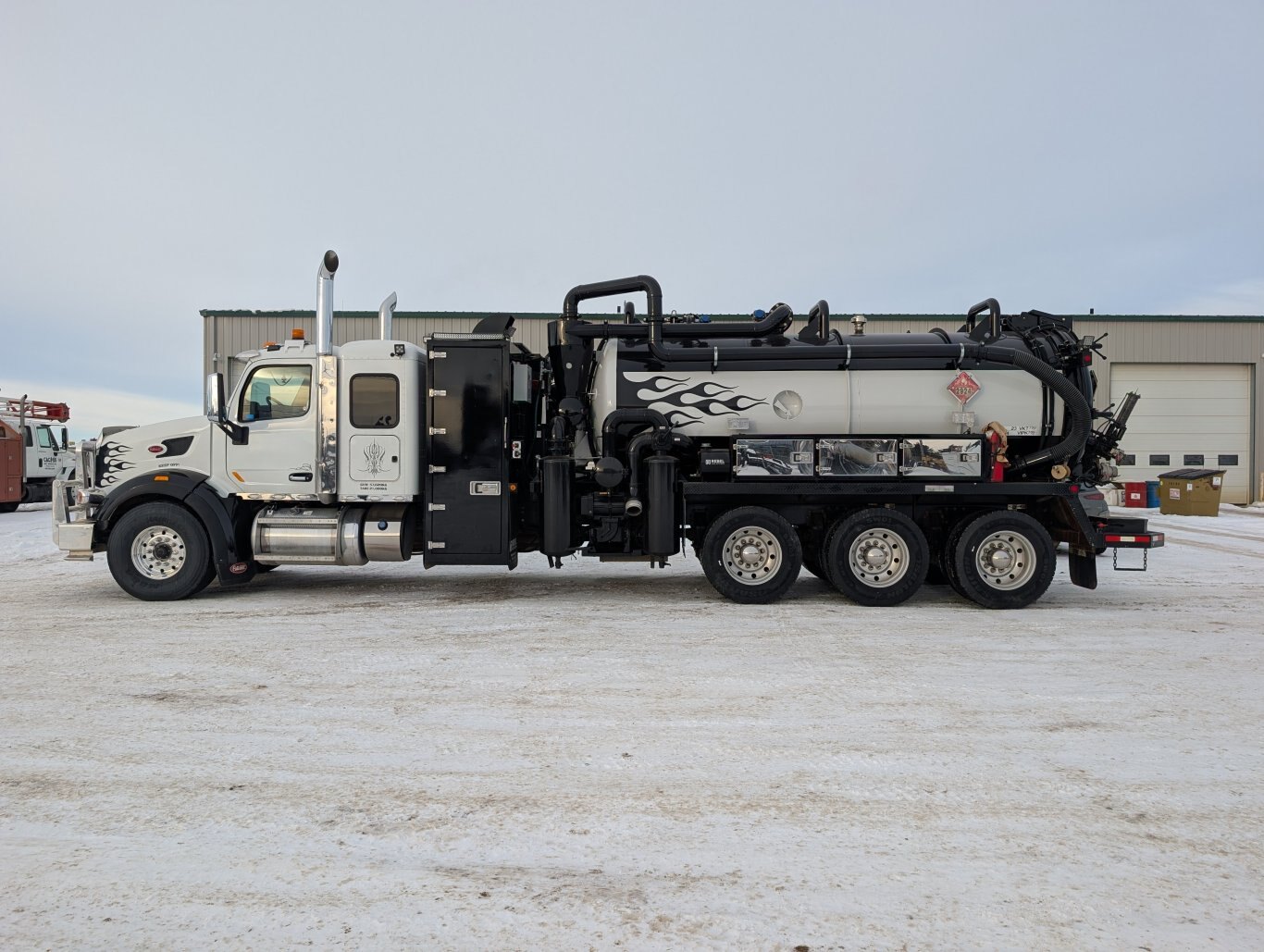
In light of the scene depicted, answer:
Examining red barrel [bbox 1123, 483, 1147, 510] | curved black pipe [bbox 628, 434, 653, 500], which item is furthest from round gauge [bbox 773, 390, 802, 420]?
red barrel [bbox 1123, 483, 1147, 510]

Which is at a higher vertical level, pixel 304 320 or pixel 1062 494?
pixel 304 320

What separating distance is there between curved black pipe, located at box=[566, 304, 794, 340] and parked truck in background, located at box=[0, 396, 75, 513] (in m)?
19.1

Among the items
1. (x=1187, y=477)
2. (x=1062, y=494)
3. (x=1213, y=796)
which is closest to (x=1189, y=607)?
(x=1062, y=494)

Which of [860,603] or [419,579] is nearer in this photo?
[860,603]

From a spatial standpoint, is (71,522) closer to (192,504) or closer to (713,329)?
(192,504)

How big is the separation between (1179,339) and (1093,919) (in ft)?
97.1

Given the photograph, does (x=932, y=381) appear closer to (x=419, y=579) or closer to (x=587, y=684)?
(x=587, y=684)

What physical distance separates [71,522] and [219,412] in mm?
2236

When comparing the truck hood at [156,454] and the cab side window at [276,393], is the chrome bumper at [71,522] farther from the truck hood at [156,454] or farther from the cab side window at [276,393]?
the cab side window at [276,393]

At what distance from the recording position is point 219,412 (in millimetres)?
8555

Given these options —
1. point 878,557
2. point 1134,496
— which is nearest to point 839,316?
point 1134,496

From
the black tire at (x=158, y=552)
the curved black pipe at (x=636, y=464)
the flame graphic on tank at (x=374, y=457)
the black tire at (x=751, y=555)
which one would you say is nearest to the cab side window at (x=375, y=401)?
the flame graphic on tank at (x=374, y=457)

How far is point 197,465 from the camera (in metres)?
8.96

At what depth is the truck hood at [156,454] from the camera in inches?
353
